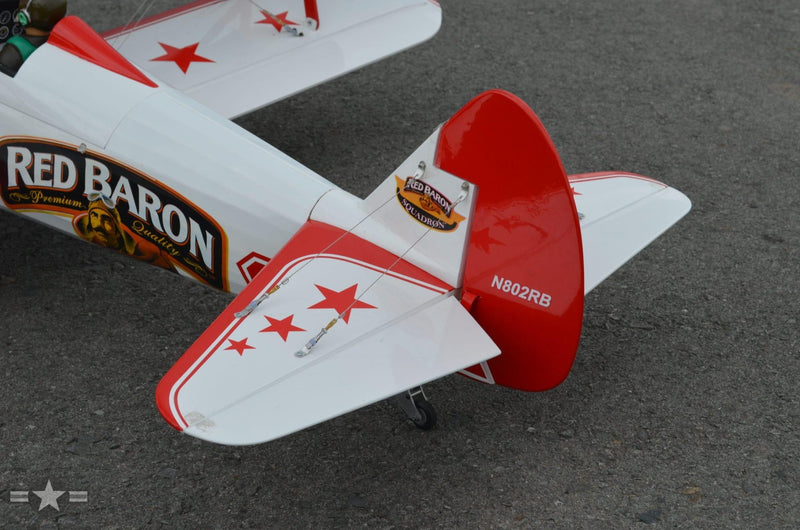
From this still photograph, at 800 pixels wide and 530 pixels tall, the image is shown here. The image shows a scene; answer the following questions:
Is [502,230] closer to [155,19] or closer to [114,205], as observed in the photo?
[114,205]

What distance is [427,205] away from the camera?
4559 millimetres

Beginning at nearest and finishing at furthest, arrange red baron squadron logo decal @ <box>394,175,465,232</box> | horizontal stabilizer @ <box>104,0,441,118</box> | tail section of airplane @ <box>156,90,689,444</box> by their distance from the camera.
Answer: tail section of airplane @ <box>156,90,689,444</box> → red baron squadron logo decal @ <box>394,175,465,232</box> → horizontal stabilizer @ <box>104,0,441,118</box>

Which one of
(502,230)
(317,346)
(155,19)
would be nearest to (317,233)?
(317,346)

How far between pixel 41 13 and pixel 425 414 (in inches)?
136

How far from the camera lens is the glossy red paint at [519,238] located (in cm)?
410

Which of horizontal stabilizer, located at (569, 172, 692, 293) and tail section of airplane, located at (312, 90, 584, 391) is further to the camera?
horizontal stabilizer, located at (569, 172, 692, 293)

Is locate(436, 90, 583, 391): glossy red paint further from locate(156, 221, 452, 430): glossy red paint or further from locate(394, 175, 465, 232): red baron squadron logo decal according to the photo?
locate(156, 221, 452, 430): glossy red paint

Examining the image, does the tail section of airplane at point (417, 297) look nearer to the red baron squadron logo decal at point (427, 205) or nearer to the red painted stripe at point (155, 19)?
the red baron squadron logo decal at point (427, 205)

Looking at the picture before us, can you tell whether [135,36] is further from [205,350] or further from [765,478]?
[765,478]

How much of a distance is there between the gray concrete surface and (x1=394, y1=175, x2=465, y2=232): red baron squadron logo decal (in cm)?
133

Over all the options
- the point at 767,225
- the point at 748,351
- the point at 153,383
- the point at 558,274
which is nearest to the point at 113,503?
the point at 153,383

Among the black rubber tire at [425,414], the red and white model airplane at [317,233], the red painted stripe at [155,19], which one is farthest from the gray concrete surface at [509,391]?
the red painted stripe at [155,19]

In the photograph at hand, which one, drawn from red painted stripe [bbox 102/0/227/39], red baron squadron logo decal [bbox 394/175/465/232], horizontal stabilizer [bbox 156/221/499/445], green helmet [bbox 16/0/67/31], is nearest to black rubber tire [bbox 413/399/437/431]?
horizontal stabilizer [bbox 156/221/499/445]

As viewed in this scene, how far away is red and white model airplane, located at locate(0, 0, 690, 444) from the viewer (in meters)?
4.05
